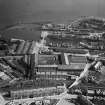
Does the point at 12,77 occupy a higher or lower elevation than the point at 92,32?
lower

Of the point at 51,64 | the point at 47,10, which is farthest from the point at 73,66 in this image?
the point at 47,10

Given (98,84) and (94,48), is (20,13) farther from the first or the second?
(98,84)

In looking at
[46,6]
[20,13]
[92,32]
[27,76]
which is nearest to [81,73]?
[27,76]

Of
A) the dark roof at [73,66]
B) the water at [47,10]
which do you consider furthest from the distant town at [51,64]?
the water at [47,10]

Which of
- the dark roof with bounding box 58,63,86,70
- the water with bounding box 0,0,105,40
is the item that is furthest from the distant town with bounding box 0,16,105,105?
Answer: the water with bounding box 0,0,105,40

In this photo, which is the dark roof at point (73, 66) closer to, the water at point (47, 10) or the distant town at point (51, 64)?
the distant town at point (51, 64)

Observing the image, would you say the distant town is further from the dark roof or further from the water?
the water

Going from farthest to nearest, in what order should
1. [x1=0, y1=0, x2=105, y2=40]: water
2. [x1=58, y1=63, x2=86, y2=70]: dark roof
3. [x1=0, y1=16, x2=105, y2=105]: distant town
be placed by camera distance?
[x1=0, y1=0, x2=105, y2=40]: water
[x1=58, y1=63, x2=86, y2=70]: dark roof
[x1=0, y1=16, x2=105, y2=105]: distant town

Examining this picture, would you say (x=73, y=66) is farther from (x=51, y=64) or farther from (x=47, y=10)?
(x=47, y=10)
